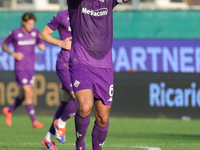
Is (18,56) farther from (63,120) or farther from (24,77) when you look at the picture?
(63,120)

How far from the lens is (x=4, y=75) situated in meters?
15.2

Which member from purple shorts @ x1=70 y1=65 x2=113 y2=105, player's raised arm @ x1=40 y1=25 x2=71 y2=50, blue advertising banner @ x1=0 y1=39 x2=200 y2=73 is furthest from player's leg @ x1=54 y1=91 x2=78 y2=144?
blue advertising banner @ x1=0 y1=39 x2=200 y2=73

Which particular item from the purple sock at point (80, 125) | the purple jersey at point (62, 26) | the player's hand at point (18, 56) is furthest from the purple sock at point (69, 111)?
the player's hand at point (18, 56)

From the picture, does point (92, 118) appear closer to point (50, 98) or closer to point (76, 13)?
point (50, 98)

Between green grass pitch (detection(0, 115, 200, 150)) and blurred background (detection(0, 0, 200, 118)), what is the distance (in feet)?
1.21

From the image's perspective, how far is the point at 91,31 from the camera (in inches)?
266

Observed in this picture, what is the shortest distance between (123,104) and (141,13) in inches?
124

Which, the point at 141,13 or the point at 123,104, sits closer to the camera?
the point at 123,104

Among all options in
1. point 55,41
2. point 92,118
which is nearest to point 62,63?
point 55,41

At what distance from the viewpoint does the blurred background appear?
47.7 feet

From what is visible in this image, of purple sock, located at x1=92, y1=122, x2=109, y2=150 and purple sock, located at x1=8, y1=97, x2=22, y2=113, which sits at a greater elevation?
purple sock, located at x1=92, y1=122, x2=109, y2=150

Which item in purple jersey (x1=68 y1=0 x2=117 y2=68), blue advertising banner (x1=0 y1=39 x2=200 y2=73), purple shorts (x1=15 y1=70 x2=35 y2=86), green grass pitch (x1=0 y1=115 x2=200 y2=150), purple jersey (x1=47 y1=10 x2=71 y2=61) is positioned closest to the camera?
purple jersey (x1=68 y1=0 x2=117 y2=68)

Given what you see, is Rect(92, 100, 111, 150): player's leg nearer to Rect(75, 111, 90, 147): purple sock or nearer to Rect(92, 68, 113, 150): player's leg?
Rect(92, 68, 113, 150): player's leg

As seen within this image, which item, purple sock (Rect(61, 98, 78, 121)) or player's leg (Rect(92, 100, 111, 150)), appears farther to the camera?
purple sock (Rect(61, 98, 78, 121))
